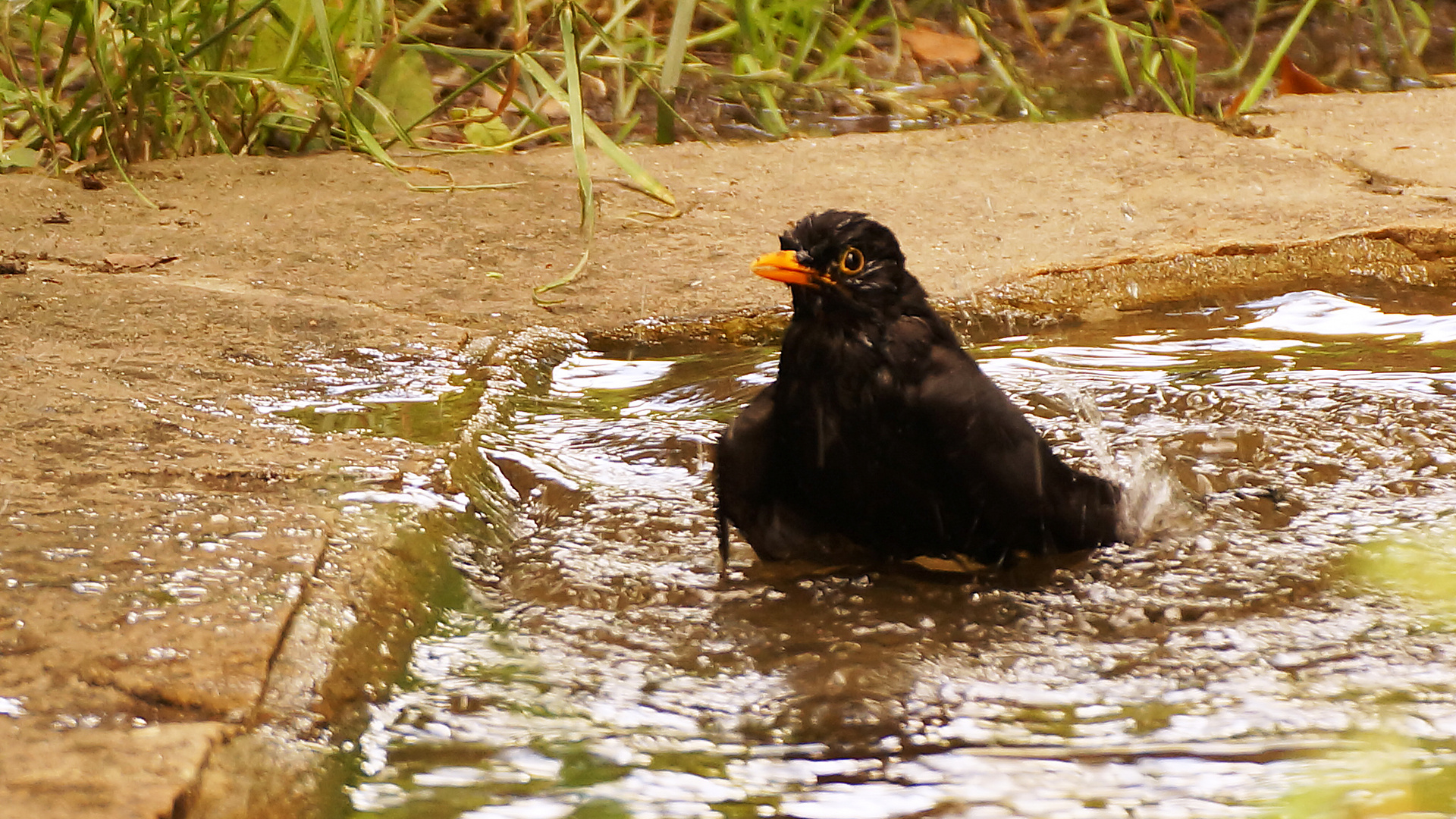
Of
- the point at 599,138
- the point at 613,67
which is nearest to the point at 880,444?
the point at 599,138

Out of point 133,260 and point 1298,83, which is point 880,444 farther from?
point 1298,83

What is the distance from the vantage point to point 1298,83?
6.02 meters

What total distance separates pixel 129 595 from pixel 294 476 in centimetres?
53

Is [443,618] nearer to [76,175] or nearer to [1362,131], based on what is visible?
[76,175]

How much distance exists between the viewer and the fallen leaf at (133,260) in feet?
12.0

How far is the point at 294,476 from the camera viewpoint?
2453mm

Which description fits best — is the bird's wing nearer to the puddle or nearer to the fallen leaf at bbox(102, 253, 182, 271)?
the puddle

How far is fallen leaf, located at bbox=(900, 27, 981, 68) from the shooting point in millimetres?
6812

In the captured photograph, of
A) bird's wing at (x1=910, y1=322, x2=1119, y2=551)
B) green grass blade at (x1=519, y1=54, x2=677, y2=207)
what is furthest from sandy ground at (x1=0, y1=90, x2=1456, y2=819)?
bird's wing at (x1=910, y1=322, x2=1119, y2=551)

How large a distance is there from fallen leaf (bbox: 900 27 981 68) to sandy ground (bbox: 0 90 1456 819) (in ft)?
5.59

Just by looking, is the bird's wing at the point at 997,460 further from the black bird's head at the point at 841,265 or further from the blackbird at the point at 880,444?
the black bird's head at the point at 841,265

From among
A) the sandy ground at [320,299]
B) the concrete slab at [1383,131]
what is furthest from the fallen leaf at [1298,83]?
the sandy ground at [320,299]

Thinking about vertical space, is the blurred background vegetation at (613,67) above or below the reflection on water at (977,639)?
above

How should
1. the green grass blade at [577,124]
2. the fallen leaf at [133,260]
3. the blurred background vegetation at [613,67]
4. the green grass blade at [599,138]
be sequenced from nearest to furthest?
the green grass blade at [577,124], the fallen leaf at [133,260], the green grass blade at [599,138], the blurred background vegetation at [613,67]
